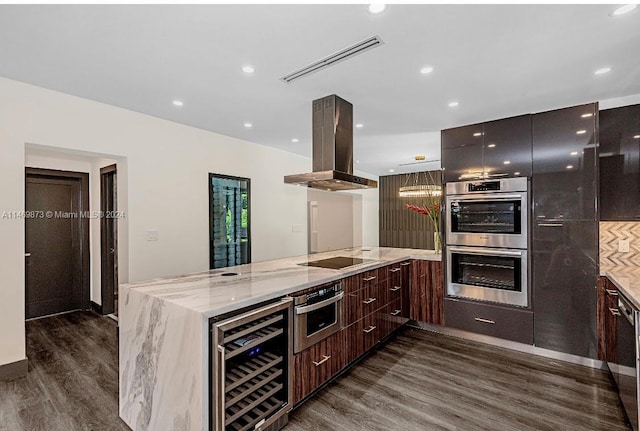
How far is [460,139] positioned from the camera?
3.58 meters

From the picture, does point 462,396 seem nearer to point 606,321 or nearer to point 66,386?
point 606,321

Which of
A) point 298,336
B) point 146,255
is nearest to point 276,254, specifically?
point 146,255

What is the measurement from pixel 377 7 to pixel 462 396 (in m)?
2.76

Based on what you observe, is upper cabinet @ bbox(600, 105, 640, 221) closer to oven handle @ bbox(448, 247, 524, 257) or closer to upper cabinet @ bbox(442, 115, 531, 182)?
upper cabinet @ bbox(442, 115, 531, 182)

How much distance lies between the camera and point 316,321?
2.40 metres

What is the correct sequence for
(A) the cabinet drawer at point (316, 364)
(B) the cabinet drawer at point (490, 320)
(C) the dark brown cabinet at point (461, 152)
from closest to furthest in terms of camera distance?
1. (A) the cabinet drawer at point (316, 364)
2. (B) the cabinet drawer at point (490, 320)
3. (C) the dark brown cabinet at point (461, 152)

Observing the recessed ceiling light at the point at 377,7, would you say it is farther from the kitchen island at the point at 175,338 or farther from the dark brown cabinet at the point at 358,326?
the dark brown cabinet at the point at 358,326

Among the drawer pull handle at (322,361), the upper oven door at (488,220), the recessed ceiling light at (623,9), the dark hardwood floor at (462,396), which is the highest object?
the recessed ceiling light at (623,9)

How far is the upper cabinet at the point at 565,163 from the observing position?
9.55 ft

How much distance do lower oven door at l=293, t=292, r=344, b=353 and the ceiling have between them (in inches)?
72.1

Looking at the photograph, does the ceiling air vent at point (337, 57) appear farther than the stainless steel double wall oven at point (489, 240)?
No

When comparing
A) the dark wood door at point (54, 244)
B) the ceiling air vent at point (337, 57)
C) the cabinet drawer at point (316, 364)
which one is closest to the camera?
the ceiling air vent at point (337, 57)

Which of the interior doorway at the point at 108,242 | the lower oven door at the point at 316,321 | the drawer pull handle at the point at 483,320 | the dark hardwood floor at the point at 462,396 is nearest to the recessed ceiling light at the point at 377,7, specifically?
the lower oven door at the point at 316,321

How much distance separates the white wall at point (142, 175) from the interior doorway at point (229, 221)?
0.10 metres
